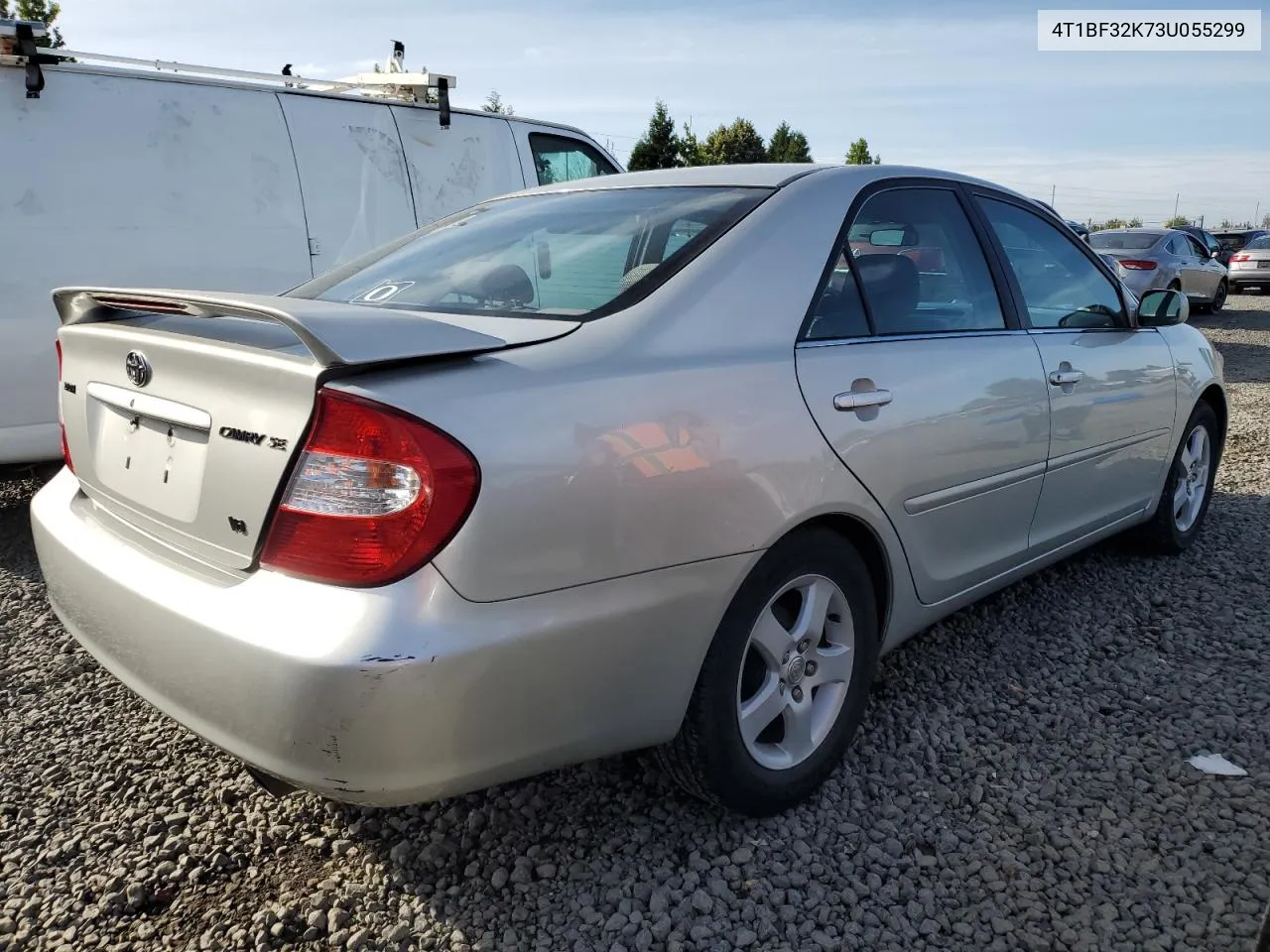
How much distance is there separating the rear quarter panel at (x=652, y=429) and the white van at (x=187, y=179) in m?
3.44

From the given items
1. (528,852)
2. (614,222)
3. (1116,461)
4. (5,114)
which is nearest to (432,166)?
(5,114)

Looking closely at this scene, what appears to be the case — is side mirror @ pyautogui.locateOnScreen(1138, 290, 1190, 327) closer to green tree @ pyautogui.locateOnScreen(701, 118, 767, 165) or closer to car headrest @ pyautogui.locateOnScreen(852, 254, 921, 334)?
car headrest @ pyautogui.locateOnScreen(852, 254, 921, 334)

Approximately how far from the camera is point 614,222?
103 inches

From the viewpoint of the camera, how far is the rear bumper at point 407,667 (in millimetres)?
1657

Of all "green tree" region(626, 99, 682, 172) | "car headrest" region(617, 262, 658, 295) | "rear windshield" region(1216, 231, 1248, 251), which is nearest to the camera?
"car headrest" region(617, 262, 658, 295)

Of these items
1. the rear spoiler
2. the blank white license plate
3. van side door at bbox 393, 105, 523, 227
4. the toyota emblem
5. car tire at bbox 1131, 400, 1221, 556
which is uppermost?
van side door at bbox 393, 105, 523, 227

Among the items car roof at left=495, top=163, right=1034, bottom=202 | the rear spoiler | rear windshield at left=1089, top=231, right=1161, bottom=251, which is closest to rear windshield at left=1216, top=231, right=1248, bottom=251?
rear windshield at left=1089, top=231, right=1161, bottom=251

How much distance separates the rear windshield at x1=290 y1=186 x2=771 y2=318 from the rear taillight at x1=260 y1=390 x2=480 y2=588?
1.89ft

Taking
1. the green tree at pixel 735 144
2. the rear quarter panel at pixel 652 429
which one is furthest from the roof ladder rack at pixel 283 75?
the green tree at pixel 735 144

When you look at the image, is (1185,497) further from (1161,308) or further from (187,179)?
(187,179)

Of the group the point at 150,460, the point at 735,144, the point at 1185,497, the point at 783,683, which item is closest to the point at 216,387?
the point at 150,460

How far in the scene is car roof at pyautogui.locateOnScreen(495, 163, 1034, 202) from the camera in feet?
8.64

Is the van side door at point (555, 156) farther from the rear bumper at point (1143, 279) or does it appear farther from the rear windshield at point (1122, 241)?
the rear windshield at point (1122, 241)

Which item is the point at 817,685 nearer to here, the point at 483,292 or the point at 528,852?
the point at 528,852
